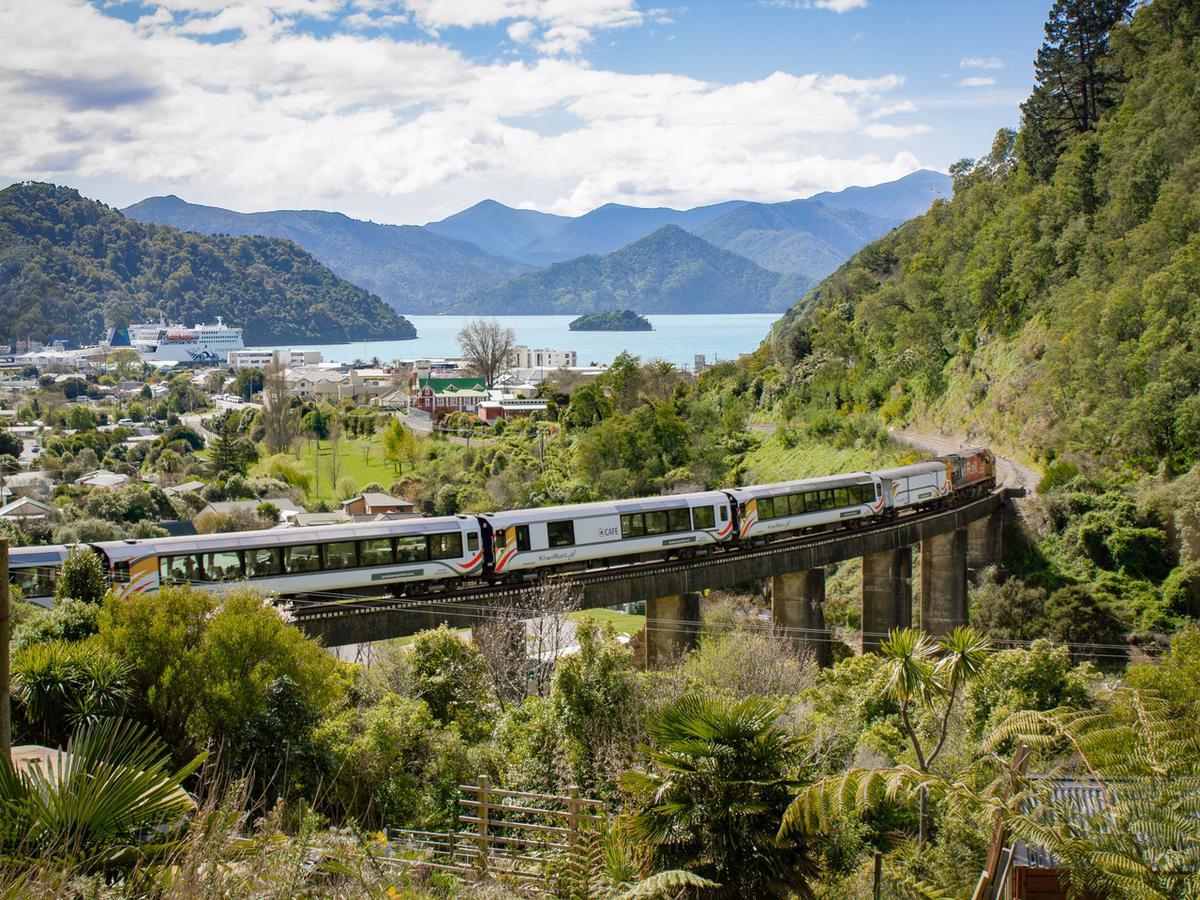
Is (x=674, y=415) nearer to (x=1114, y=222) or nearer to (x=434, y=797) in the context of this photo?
(x=1114, y=222)

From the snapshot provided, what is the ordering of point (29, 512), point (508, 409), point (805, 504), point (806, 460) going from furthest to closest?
point (508, 409), point (806, 460), point (29, 512), point (805, 504)

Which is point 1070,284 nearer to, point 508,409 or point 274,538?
point 274,538

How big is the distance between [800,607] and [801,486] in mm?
3902

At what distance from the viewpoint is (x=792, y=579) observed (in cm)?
3234

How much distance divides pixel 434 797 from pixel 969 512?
93.0ft

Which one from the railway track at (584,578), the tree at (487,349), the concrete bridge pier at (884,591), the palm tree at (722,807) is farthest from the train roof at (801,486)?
the tree at (487,349)

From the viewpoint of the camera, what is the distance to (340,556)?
2203cm

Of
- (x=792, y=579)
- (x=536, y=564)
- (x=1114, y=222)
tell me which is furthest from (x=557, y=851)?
(x=1114, y=222)

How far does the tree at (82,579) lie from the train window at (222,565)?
135 inches

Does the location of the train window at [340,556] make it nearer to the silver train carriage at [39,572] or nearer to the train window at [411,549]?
the train window at [411,549]

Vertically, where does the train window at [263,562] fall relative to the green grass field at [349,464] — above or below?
above

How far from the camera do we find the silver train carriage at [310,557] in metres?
19.9

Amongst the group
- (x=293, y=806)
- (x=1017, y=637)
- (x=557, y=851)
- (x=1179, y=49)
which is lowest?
(x=1017, y=637)

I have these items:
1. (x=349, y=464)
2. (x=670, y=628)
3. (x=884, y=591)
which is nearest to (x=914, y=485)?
(x=884, y=591)
